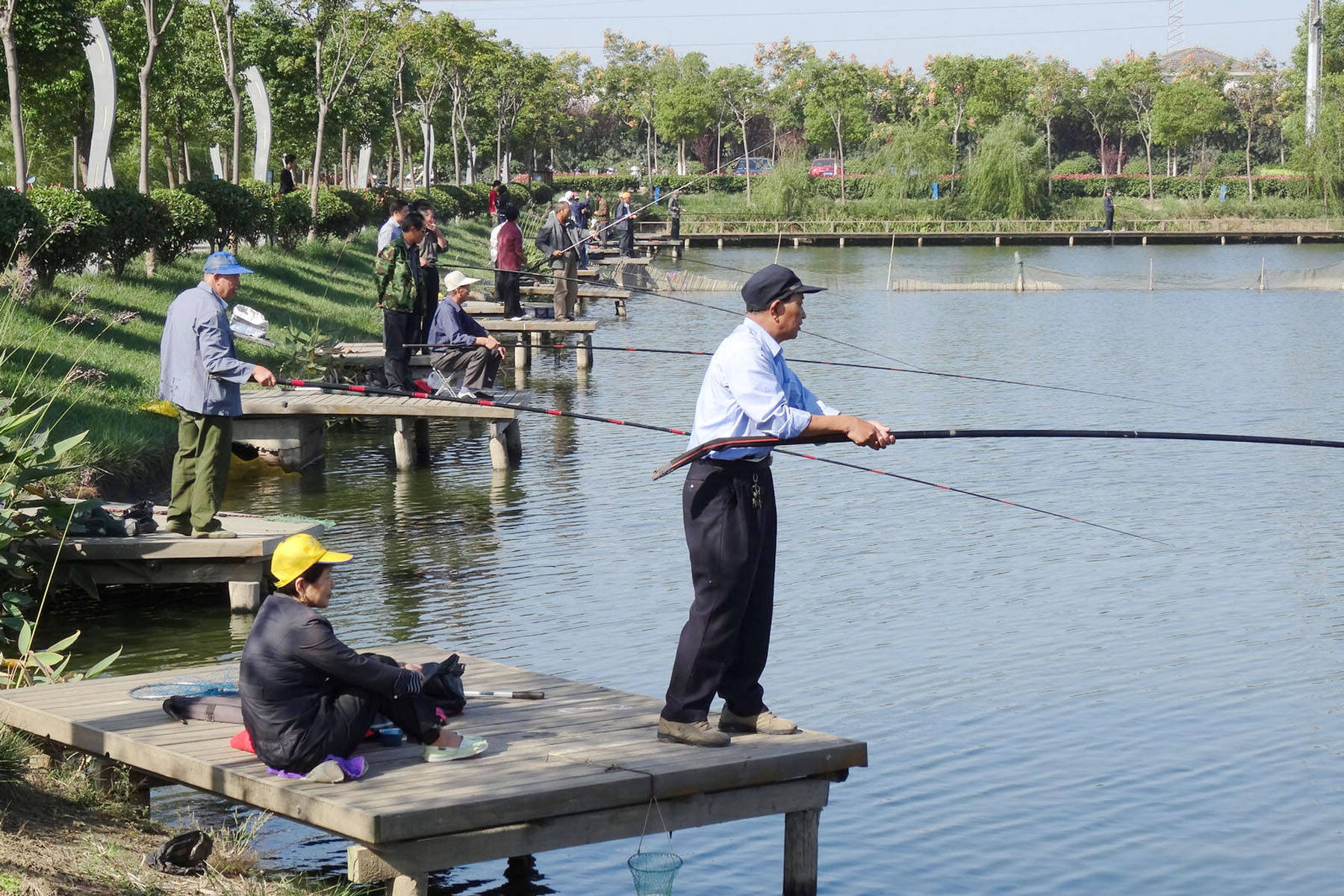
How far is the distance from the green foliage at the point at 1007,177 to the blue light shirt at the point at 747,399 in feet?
201

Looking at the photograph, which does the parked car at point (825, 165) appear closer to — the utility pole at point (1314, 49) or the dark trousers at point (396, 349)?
the utility pole at point (1314, 49)

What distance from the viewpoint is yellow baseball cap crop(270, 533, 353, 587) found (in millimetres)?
5621

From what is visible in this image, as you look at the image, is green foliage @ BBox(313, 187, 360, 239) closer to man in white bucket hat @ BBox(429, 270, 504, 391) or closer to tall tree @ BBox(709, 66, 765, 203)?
man in white bucket hat @ BBox(429, 270, 504, 391)

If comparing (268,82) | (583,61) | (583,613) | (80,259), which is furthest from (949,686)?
(583,61)

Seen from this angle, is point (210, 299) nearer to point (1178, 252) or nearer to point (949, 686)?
point (949, 686)

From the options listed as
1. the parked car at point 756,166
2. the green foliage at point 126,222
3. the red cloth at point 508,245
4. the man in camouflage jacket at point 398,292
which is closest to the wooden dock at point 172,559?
the man in camouflage jacket at point 398,292

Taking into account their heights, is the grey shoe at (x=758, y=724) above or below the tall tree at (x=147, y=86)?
below

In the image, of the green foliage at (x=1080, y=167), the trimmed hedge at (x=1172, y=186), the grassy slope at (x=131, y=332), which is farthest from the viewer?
the green foliage at (x=1080, y=167)

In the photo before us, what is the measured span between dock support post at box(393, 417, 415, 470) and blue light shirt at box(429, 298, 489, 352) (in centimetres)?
98

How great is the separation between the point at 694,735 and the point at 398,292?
30.0ft

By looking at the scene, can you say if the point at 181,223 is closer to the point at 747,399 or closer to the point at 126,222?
the point at 126,222

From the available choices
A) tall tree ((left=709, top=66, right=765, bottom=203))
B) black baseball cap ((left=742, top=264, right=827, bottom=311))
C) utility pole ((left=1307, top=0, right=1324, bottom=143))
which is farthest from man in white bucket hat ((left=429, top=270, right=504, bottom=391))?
tall tree ((left=709, top=66, right=765, bottom=203))

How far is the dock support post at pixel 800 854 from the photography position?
19.6 ft

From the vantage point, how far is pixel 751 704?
6020mm
